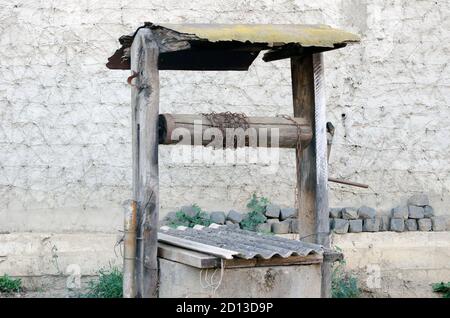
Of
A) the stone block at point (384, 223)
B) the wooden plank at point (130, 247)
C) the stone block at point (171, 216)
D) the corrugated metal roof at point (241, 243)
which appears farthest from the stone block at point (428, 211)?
the wooden plank at point (130, 247)

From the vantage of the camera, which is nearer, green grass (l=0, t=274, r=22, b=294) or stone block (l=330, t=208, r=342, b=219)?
green grass (l=0, t=274, r=22, b=294)

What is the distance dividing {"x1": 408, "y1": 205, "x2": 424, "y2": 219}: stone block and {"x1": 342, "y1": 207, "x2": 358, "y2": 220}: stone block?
1.85ft

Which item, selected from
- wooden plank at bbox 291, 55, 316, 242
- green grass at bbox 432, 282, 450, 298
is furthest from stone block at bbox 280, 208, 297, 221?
wooden plank at bbox 291, 55, 316, 242

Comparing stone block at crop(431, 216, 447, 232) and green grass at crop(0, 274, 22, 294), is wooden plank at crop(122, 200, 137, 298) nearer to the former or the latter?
green grass at crop(0, 274, 22, 294)

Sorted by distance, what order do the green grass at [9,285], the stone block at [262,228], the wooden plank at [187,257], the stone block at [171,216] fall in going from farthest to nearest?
the stone block at [262,228] → the stone block at [171,216] → the green grass at [9,285] → the wooden plank at [187,257]

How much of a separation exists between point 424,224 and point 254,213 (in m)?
1.75

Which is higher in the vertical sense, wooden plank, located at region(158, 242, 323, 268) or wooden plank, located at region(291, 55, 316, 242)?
wooden plank, located at region(291, 55, 316, 242)

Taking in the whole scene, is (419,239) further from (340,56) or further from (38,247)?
(38,247)

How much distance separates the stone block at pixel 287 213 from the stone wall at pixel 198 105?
0.25 feet

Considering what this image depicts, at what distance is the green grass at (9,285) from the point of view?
7418 mm

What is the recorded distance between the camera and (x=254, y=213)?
8.00 m

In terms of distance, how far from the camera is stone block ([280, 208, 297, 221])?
8047 millimetres

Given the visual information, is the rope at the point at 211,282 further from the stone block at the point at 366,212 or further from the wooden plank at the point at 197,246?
the stone block at the point at 366,212

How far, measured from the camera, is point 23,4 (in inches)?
305
